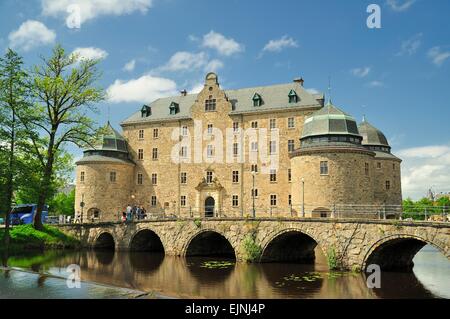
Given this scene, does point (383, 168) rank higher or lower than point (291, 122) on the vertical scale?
lower

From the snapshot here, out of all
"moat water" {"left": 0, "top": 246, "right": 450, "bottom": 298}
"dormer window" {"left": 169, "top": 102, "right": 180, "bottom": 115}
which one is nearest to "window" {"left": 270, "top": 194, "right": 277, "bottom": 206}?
"moat water" {"left": 0, "top": 246, "right": 450, "bottom": 298}

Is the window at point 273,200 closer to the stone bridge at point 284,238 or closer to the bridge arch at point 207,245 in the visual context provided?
the bridge arch at point 207,245

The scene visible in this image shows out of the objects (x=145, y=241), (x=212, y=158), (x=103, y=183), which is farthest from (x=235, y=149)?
(x=103, y=183)

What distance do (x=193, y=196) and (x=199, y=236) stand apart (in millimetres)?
12897

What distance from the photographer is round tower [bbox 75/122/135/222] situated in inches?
1711

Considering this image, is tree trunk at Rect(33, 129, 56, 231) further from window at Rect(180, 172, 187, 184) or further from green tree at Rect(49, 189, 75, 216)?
green tree at Rect(49, 189, 75, 216)

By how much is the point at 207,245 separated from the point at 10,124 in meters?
16.1

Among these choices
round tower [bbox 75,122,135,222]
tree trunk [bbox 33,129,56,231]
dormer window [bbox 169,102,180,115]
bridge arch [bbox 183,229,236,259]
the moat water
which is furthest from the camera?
dormer window [bbox 169,102,180,115]

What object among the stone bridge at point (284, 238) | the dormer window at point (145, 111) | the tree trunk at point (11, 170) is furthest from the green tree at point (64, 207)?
the tree trunk at point (11, 170)

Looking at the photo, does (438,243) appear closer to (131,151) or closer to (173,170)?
(173,170)

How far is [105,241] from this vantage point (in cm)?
3769

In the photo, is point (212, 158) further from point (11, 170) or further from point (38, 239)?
point (11, 170)

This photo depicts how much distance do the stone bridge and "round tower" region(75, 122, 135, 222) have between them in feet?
18.6
